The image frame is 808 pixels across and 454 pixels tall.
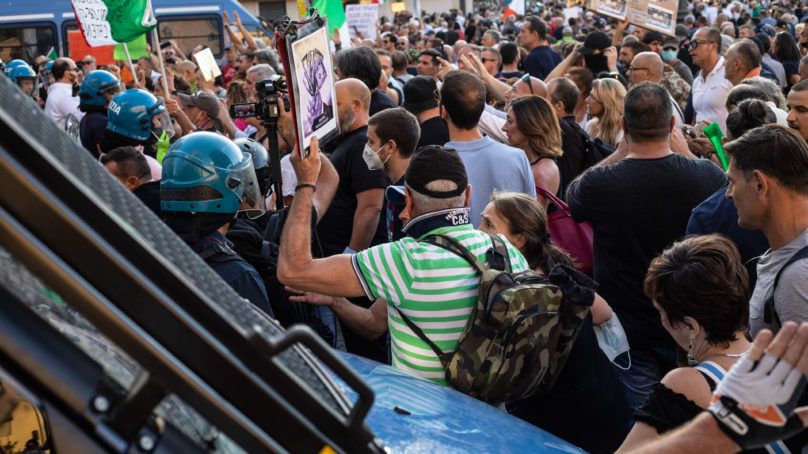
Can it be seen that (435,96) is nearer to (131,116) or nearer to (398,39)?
(131,116)

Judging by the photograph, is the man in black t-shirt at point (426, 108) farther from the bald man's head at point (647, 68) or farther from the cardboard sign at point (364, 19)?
the cardboard sign at point (364, 19)

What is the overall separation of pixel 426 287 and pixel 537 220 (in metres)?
0.89

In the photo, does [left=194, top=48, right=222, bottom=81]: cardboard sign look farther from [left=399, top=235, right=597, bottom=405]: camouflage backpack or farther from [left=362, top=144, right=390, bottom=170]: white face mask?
[left=399, top=235, right=597, bottom=405]: camouflage backpack

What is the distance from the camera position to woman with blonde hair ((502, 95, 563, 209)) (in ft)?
16.5

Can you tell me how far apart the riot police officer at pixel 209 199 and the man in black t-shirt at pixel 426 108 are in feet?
9.43

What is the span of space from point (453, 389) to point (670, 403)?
0.79 metres

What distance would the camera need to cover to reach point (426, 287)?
283cm

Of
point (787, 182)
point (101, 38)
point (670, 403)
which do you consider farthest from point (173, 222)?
point (101, 38)

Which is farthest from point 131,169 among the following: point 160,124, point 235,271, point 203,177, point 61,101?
point 61,101

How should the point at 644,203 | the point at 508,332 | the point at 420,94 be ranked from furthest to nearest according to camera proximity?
1. the point at 420,94
2. the point at 644,203
3. the point at 508,332

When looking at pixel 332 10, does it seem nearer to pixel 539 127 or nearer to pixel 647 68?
pixel 647 68

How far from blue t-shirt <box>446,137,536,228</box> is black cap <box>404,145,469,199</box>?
1467mm

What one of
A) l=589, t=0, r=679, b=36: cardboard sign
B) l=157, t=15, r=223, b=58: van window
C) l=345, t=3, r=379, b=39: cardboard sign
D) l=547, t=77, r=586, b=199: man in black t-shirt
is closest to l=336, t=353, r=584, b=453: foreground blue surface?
l=547, t=77, r=586, b=199: man in black t-shirt

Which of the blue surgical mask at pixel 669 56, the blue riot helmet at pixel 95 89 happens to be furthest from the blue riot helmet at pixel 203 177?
the blue surgical mask at pixel 669 56
